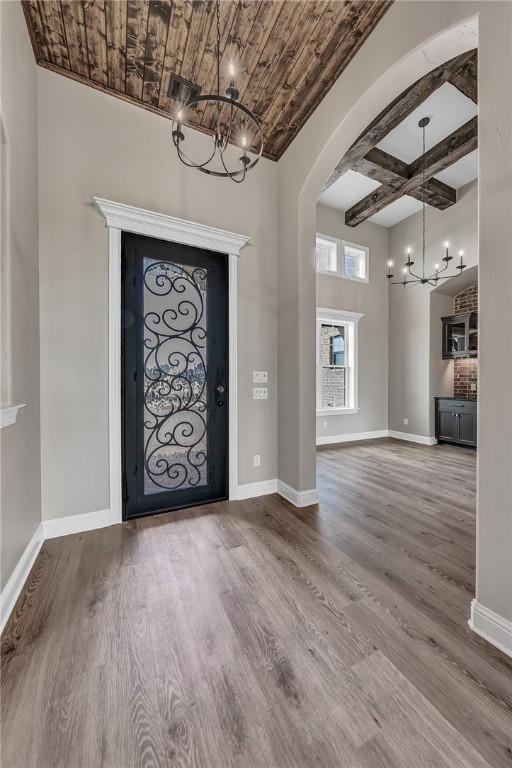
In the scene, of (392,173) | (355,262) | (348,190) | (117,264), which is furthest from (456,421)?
(117,264)

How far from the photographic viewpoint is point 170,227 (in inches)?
101

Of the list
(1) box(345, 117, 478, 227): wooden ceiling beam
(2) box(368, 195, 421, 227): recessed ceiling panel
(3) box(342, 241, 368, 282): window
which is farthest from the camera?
(3) box(342, 241, 368, 282): window

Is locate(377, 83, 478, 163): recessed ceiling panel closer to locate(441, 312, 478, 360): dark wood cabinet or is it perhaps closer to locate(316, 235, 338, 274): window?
locate(316, 235, 338, 274): window

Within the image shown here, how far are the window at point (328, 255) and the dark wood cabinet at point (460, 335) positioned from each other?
2.41 meters

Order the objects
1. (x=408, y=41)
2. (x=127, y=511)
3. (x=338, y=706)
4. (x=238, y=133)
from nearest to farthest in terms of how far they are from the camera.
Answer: (x=338, y=706), (x=408, y=41), (x=127, y=511), (x=238, y=133)

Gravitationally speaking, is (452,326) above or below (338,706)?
above

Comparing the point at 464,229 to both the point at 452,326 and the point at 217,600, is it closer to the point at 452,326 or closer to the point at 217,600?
the point at 452,326

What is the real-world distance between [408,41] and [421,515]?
3409mm

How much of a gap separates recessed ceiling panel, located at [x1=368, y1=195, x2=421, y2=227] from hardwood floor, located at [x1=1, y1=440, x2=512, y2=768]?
18.7 ft

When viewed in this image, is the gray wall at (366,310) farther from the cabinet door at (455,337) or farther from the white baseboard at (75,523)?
the white baseboard at (75,523)

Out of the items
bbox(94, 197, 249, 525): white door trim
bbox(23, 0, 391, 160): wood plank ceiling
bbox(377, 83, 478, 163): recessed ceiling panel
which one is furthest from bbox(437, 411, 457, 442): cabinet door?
bbox(94, 197, 249, 525): white door trim

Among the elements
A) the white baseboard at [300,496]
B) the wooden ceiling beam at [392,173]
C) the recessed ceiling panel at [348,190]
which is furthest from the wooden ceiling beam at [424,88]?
the white baseboard at [300,496]

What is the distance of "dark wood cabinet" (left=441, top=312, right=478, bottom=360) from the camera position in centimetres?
545

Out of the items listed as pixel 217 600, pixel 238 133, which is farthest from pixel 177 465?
pixel 238 133
